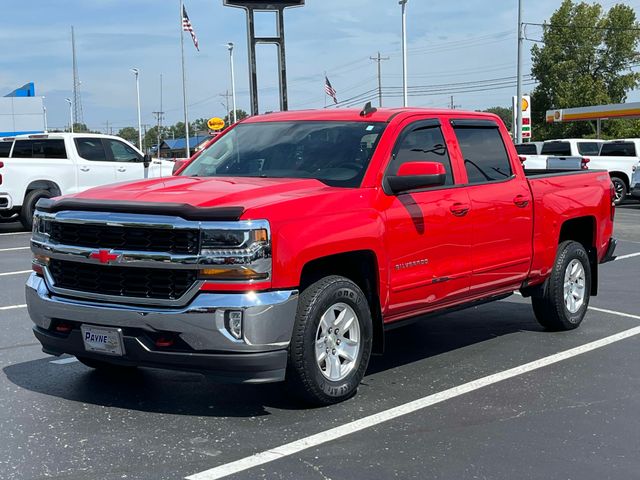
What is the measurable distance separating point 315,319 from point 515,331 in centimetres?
327

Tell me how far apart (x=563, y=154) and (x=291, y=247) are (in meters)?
24.2

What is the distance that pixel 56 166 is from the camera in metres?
18.3

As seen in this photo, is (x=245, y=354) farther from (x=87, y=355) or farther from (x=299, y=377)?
(x=87, y=355)

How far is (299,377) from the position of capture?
5.16m

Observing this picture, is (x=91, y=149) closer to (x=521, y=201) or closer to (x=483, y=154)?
(x=483, y=154)

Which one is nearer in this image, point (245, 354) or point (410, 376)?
point (245, 354)

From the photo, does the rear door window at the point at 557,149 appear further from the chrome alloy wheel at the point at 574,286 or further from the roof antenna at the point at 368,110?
the roof antenna at the point at 368,110

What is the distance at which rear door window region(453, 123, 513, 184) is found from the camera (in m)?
6.80

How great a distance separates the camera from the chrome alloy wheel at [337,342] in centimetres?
533

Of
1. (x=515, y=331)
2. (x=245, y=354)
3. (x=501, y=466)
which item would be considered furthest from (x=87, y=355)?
(x=515, y=331)

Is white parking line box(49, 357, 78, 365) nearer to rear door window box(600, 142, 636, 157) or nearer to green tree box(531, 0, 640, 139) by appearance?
rear door window box(600, 142, 636, 157)

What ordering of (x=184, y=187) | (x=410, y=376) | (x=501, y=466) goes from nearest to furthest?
(x=501, y=466) → (x=184, y=187) → (x=410, y=376)

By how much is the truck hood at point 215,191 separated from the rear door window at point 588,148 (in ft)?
75.9

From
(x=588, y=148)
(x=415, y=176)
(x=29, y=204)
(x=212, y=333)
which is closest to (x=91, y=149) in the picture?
(x=29, y=204)
